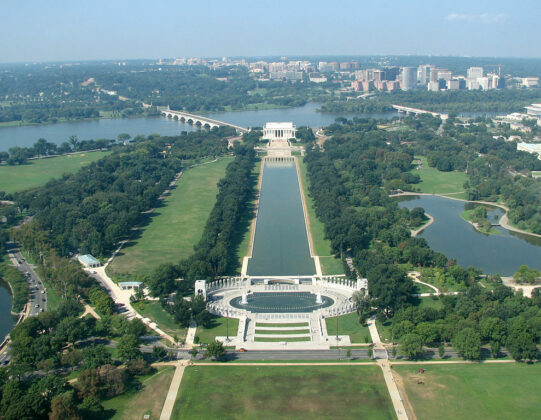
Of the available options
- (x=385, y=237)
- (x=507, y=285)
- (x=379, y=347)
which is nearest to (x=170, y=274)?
(x=379, y=347)

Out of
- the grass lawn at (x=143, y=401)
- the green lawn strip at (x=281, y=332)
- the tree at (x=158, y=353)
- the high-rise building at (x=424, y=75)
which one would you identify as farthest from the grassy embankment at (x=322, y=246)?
the high-rise building at (x=424, y=75)

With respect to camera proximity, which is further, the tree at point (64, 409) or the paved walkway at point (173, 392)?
the paved walkway at point (173, 392)

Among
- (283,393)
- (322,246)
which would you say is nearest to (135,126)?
(322,246)

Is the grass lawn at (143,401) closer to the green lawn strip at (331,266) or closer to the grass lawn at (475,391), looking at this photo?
the grass lawn at (475,391)

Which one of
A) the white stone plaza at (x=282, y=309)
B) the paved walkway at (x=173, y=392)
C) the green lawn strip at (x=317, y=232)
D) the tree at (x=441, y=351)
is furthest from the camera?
the green lawn strip at (x=317, y=232)

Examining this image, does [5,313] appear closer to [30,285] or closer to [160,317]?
[30,285]

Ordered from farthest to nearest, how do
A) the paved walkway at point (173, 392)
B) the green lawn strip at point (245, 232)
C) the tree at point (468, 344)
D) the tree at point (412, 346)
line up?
the green lawn strip at point (245, 232), the tree at point (412, 346), the tree at point (468, 344), the paved walkway at point (173, 392)

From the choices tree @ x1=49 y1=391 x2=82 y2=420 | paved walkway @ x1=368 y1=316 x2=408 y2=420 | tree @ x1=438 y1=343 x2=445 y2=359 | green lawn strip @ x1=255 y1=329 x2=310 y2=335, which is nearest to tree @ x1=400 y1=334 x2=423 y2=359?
tree @ x1=438 y1=343 x2=445 y2=359
